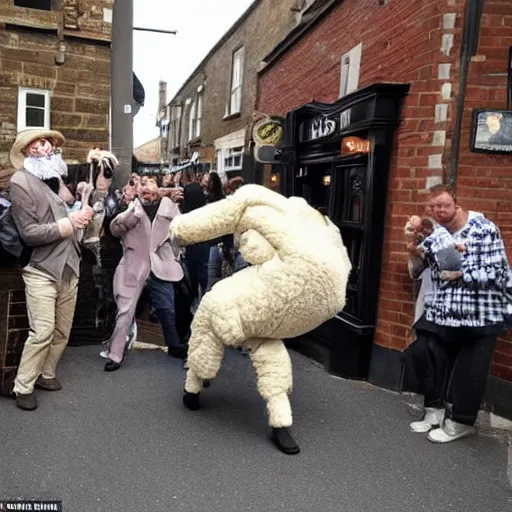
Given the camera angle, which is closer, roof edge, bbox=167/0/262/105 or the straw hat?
the straw hat

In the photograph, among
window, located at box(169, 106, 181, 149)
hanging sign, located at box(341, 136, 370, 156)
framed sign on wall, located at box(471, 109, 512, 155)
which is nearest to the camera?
framed sign on wall, located at box(471, 109, 512, 155)

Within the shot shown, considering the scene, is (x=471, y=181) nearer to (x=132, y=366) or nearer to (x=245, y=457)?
(x=245, y=457)

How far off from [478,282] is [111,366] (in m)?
3.15

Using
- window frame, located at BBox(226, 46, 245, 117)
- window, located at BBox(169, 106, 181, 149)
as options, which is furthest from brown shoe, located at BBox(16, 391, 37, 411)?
window, located at BBox(169, 106, 181, 149)

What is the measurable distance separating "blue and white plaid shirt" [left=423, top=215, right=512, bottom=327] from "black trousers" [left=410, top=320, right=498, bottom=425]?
0.10m

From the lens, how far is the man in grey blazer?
192 inches

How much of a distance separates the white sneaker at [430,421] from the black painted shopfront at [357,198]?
40.3 inches

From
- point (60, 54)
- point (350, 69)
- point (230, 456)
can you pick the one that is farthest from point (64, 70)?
point (230, 456)

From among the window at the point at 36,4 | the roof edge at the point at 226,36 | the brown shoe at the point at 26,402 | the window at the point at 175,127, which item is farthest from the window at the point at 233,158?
the window at the point at 175,127

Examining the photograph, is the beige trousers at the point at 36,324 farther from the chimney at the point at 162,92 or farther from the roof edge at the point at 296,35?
the chimney at the point at 162,92

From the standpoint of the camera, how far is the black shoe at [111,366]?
4.77 metres

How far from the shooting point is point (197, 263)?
6.25m

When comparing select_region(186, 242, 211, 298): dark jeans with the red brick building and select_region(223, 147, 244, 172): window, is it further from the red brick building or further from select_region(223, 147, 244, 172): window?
select_region(223, 147, 244, 172): window

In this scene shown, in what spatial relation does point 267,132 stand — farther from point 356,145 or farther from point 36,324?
point 36,324
